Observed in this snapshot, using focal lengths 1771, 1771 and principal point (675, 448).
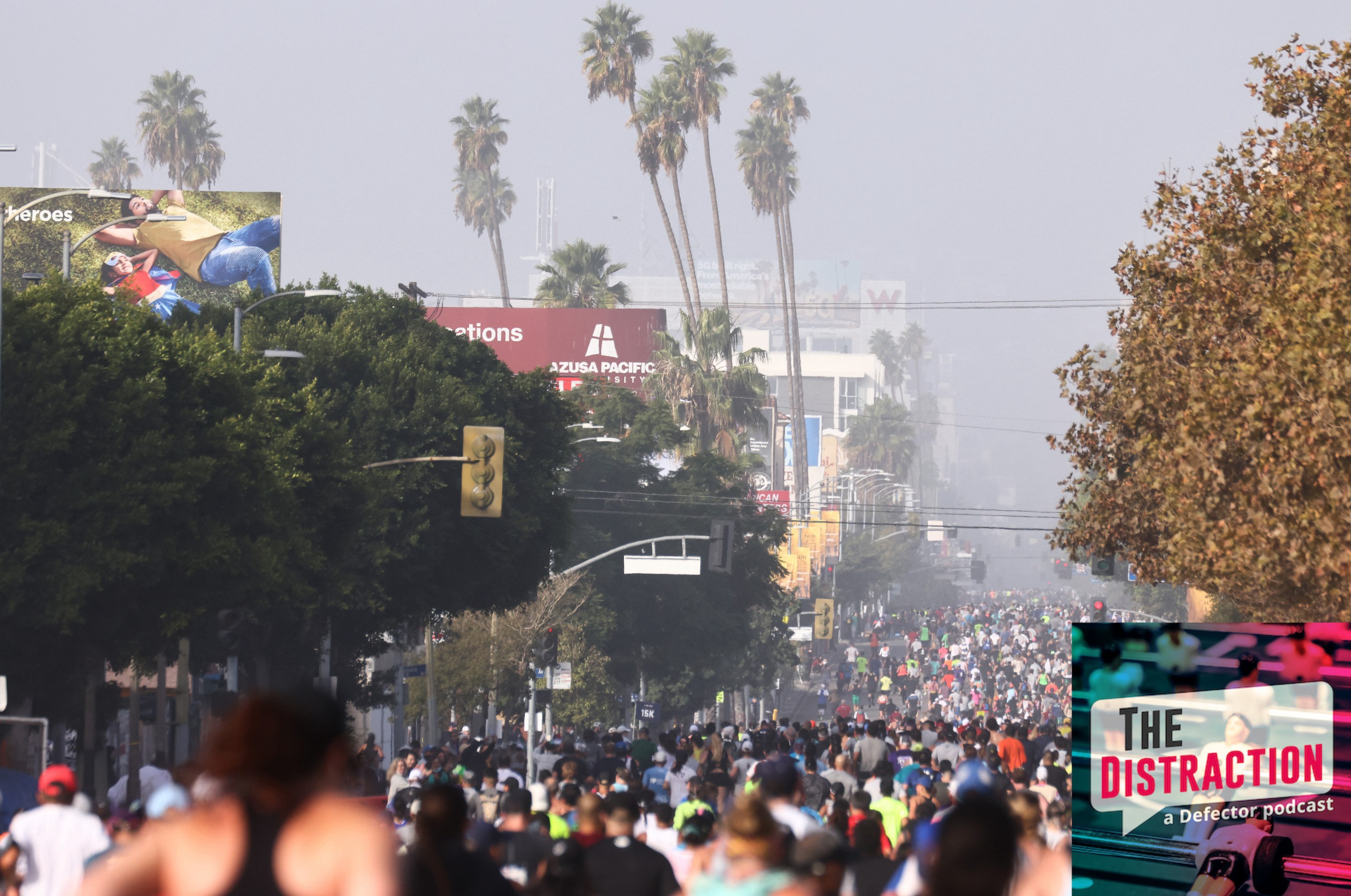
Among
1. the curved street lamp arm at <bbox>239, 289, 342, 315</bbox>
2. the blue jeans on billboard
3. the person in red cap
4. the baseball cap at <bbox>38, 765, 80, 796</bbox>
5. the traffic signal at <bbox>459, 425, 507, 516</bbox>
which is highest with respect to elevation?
the blue jeans on billboard

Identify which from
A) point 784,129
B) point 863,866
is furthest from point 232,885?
point 784,129

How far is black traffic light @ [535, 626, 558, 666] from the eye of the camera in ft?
110

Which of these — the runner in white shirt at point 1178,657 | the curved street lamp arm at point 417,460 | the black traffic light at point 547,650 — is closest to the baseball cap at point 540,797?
the runner in white shirt at point 1178,657

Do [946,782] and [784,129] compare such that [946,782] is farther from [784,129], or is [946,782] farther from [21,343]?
[784,129]

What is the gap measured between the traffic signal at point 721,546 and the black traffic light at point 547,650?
8.90 meters

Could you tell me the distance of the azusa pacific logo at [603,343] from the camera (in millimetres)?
81938

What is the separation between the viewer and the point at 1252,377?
67.9 ft

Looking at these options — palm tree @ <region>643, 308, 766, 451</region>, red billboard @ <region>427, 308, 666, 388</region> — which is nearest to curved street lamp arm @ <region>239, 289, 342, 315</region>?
palm tree @ <region>643, 308, 766, 451</region>

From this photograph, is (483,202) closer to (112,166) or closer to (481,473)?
(112,166)

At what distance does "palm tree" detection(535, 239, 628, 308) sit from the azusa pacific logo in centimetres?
112

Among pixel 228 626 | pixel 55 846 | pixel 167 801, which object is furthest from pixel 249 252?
pixel 167 801

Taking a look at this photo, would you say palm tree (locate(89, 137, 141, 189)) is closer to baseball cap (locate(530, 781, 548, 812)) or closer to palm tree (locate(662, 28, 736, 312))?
palm tree (locate(662, 28, 736, 312))

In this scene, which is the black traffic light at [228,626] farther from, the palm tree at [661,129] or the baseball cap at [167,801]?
the palm tree at [661,129]
